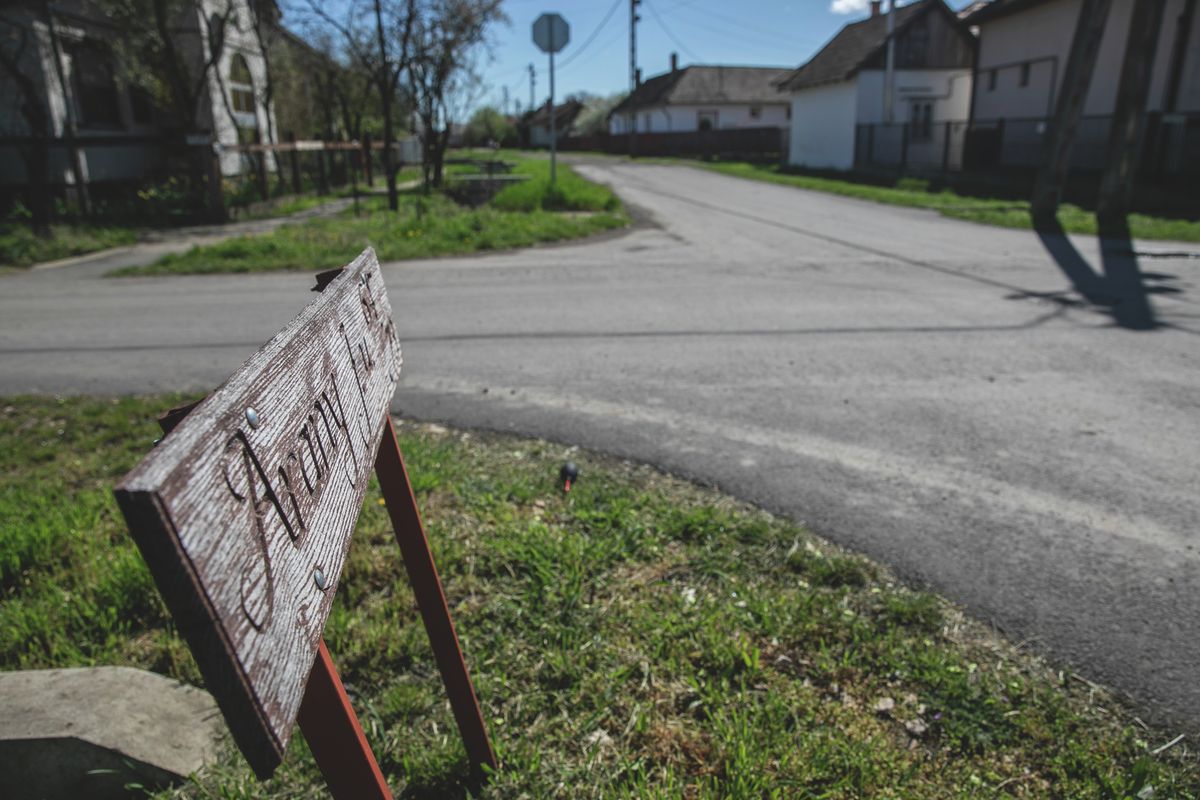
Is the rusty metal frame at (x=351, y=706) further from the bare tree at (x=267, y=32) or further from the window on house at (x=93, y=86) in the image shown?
the window on house at (x=93, y=86)

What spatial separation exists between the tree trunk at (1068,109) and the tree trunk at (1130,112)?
0.53 metres

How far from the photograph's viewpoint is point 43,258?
1160 cm

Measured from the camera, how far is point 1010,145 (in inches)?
956

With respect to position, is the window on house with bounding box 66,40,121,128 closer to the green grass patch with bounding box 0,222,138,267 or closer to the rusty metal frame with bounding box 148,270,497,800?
the green grass patch with bounding box 0,222,138,267

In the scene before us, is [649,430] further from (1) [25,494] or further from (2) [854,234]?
(2) [854,234]

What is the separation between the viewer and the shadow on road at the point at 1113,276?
6815 mm

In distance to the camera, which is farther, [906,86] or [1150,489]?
[906,86]

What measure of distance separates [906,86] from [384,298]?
35.3 m

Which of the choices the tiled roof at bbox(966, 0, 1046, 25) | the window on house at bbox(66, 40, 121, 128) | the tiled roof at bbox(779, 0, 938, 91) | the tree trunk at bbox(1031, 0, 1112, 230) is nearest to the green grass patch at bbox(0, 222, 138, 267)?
the window on house at bbox(66, 40, 121, 128)

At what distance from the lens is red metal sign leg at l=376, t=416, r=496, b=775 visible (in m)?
1.77

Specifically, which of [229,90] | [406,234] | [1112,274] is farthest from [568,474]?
[229,90]

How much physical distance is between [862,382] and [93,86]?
19845 mm

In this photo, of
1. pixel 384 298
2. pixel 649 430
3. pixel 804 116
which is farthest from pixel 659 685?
pixel 804 116

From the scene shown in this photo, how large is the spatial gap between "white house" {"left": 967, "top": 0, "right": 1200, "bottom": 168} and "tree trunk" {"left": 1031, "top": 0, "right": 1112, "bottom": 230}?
16.3 feet
